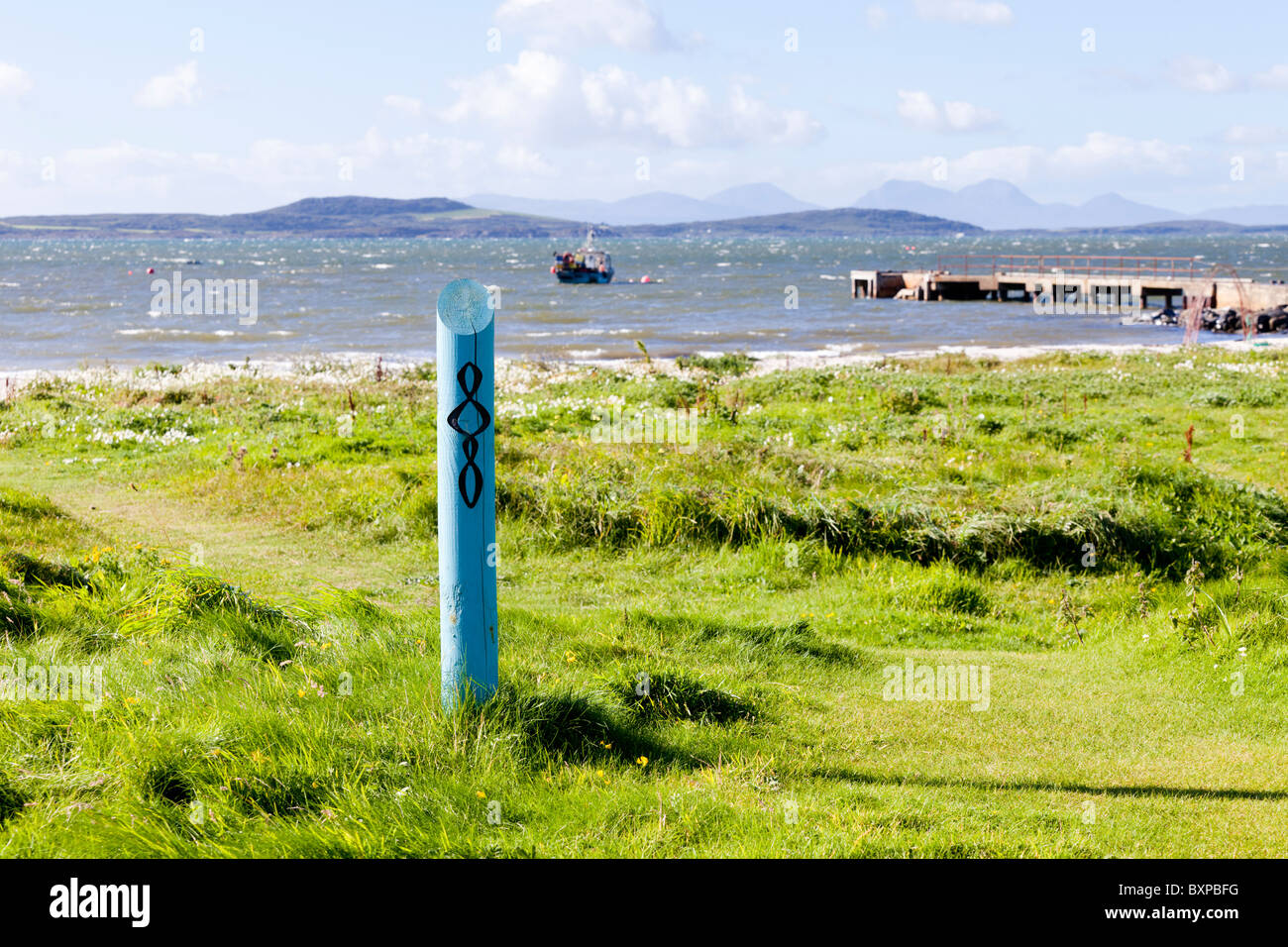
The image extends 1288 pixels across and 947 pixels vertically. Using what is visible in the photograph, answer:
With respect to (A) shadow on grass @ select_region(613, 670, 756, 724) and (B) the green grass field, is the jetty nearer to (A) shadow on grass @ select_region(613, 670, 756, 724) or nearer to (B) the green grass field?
(B) the green grass field

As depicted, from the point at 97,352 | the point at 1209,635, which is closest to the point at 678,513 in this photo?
the point at 1209,635

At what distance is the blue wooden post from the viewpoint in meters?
4.47

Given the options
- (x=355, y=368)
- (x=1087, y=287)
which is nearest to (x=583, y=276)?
(x=1087, y=287)

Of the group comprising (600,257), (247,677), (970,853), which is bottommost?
(970,853)

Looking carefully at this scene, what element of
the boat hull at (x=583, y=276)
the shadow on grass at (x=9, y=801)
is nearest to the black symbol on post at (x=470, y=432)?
the shadow on grass at (x=9, y=801)

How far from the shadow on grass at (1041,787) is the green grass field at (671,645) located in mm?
24

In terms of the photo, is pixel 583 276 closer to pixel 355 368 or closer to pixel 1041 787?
pixel 355 368

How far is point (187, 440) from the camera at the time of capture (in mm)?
15398

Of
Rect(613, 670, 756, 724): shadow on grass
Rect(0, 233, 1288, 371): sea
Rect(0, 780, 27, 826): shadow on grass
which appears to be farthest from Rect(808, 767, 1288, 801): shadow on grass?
Rect(0, 233, 1288, 371): sea

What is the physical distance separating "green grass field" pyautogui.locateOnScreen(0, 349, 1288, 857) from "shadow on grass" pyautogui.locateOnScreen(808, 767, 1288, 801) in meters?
0.02

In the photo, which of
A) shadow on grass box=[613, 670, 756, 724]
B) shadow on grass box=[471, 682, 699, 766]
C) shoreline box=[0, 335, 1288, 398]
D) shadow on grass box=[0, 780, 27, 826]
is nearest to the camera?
shadow on grass box=[0, 780, 27, 826]

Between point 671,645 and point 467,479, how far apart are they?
2740 millimetres
